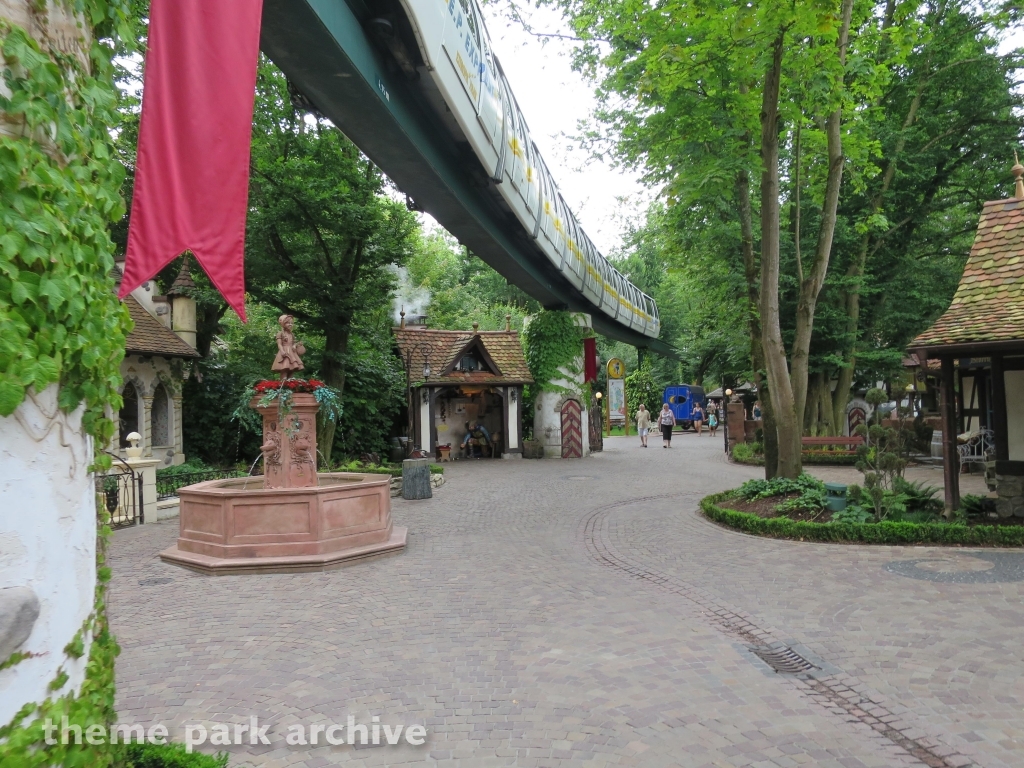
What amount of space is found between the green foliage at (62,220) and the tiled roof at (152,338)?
54.6 ft

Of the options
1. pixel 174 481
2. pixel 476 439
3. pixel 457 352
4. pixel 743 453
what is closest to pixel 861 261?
pixel 743 453

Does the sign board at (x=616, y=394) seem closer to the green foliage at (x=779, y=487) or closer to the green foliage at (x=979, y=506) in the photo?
the green foliage at (x=779, y=487)

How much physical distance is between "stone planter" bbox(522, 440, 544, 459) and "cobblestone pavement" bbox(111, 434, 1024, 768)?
53.7ft

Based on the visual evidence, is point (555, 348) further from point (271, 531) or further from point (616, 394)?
point (271, 531)

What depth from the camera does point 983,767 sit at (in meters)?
3.92

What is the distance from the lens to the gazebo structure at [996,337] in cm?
1016

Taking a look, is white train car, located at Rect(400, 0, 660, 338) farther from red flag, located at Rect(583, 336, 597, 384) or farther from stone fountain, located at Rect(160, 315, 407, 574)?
red flag, located at Rect(583, 336, 597, 384)

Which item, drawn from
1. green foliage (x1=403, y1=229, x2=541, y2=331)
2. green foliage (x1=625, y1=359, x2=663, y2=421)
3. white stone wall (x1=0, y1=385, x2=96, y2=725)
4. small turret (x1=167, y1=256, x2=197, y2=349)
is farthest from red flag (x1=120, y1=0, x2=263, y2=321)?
green foliage (x1=625, y1=359, x2=663, y2=421)

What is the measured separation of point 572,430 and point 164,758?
77.2 feet

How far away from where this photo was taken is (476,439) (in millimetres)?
27250

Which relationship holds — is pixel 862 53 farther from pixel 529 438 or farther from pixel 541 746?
pixel 529 438

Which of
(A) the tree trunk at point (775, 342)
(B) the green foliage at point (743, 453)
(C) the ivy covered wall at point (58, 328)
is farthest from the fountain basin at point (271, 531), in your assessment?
(B) the green foliage at point (743, 453)

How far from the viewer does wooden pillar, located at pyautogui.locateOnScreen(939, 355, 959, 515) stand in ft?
34.9

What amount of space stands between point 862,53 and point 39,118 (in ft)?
48.5
